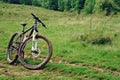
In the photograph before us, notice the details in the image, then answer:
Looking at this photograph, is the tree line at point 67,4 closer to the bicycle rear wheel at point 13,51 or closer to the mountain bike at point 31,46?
the bicycle rear wheel at point 13,51

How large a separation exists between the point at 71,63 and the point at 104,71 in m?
1.49

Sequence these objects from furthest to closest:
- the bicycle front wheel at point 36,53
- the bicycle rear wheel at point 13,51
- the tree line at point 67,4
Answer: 1. the tree line at point 67,4
2. the bicycle rear wheel at point 13,51
3. the bicycle front wheel at point 36,53

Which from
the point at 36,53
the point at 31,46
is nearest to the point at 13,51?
the point at 31,46

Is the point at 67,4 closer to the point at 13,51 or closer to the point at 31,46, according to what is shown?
the point at 13,51

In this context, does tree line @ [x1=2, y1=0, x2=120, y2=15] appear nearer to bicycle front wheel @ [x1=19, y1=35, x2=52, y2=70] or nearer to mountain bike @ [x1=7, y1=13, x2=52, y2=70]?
mountain bike @ [x1=7, y1=13, x2=52, y2=70]

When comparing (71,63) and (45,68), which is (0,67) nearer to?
(45,68)

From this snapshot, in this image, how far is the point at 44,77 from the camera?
8.17 m

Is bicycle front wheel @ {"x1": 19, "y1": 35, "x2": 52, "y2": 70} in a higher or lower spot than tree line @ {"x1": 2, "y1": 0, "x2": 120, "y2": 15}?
lower

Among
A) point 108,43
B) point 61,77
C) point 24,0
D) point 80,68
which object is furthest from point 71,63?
point 24,0

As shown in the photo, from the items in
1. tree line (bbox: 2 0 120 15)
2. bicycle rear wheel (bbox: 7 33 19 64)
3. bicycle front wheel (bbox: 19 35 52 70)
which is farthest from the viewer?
tree line (bbox: 2 0 120 15)

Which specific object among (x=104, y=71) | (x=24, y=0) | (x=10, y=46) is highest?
(x=24, y=0)

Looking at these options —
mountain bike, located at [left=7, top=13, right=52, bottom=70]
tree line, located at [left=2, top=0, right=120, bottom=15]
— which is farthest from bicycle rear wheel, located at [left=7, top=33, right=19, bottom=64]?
tree line, located at [left=2, top=0, right=120, bottom=15]

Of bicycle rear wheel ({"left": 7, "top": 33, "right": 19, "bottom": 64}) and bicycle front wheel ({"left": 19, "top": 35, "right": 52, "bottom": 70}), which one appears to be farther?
bicycle rear wheel ({"left": 7, "top": 33, "right": 19, "bottom": 64})

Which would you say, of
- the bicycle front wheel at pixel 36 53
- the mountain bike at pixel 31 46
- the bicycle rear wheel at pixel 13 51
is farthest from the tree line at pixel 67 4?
the bicycle front wheel at pixel 36 53
